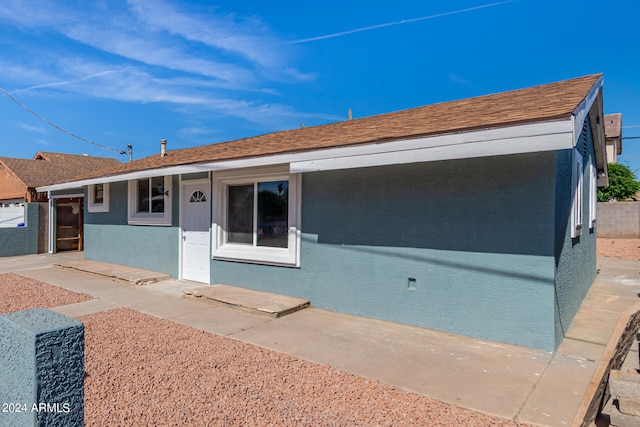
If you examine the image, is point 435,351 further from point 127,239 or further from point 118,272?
point 127,239

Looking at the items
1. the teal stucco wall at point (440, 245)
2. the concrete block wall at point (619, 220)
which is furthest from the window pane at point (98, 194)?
the concrete block wall at point (619, 220)

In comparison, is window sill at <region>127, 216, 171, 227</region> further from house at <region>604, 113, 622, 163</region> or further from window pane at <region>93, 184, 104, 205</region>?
house at <region>604, 113, 622, 163</region>

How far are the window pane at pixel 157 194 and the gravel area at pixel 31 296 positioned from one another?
290 cm

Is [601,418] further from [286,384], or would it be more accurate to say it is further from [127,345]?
[127,345]

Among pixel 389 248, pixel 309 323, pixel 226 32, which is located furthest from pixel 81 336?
pixel 226 32

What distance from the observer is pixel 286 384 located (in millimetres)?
3648

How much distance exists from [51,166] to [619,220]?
3057cm

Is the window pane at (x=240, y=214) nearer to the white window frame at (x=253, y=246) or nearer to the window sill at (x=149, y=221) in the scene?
the white window frame at (x=253, y=246)

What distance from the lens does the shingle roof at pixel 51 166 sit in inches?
675

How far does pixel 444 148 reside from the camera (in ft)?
14.8

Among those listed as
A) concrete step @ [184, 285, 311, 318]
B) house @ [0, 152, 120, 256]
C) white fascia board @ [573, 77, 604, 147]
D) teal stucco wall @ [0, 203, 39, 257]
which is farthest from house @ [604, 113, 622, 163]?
teal stucco wall @ [0, 203, 39, 257]

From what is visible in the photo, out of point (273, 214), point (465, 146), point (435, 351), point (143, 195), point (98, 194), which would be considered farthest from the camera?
point (98, 194)

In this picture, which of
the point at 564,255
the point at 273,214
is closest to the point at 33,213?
the point at 273,214

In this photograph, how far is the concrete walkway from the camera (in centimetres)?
341
